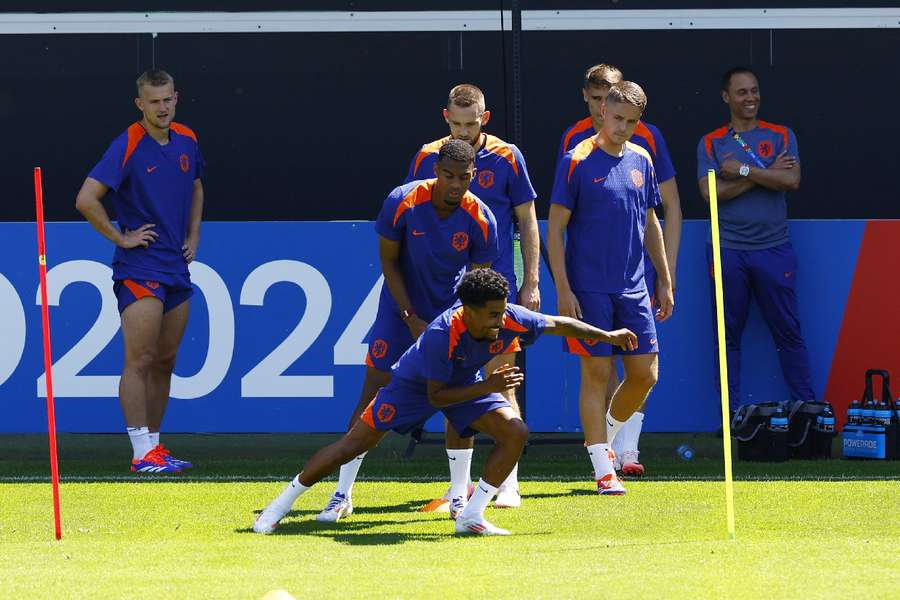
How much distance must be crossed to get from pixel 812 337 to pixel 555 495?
271 centimetres

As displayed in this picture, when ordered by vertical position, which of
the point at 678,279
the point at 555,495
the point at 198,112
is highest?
the point at 198,112

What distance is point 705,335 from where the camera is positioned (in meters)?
10.0

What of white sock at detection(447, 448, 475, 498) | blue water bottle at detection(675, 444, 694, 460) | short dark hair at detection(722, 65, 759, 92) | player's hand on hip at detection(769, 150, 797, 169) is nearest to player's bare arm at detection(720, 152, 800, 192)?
player's hand on hip at detection(769, 150, 797, 169)

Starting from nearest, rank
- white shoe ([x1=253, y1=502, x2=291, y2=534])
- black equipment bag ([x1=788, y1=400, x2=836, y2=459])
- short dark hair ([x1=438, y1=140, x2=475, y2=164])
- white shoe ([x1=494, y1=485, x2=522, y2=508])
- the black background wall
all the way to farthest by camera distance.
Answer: white shoe ([x1=253, y1=502, x2=291, y2=534]), short dark hair ([x1=438, y1=140, x2=475, y2=164]), white shoe ([x1=494, y1=485, x2=522, y2=508]), black equipment bag ([x1=788, y1=400, x2=836, y2=459]), the black background wall

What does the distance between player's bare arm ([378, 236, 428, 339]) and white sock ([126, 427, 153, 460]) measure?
223 cm

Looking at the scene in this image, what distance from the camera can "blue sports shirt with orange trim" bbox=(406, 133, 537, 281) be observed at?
7957 millimetres

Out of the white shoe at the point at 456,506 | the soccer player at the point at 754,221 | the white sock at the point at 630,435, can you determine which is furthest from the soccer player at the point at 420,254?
the soccer player at the point at 754,221

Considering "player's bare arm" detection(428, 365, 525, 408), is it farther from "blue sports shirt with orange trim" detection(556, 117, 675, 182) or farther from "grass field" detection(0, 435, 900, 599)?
"blue sports shirt with orange trim" detection(556, 117, 675, 182)

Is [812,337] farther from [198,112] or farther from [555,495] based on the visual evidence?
[198,112]

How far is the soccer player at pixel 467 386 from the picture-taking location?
6.56 m

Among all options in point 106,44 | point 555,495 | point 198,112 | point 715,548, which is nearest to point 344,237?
point 198,112

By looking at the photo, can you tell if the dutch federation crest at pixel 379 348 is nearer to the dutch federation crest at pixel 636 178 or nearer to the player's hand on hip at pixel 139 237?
the dutch federation crest at pixel 636 178

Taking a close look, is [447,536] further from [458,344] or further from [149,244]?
[149,244]

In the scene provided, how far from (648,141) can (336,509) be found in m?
2.78
